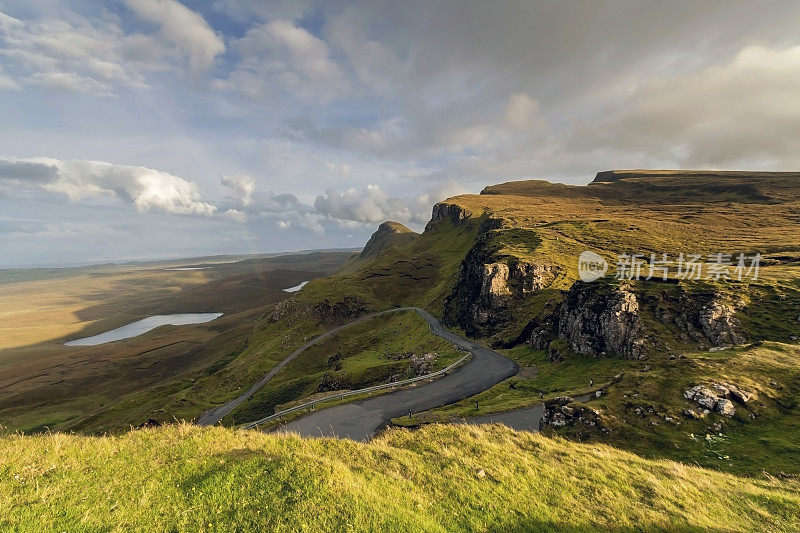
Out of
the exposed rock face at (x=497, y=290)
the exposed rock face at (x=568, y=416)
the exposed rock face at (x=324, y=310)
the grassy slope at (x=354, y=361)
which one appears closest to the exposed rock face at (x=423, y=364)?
the grassy slope at (x=354, y=361)

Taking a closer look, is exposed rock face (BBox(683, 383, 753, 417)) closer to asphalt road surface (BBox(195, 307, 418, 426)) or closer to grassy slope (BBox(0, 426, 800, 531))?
grassy slope (BBox(0, 426, 800, 531))

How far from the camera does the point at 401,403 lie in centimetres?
4769

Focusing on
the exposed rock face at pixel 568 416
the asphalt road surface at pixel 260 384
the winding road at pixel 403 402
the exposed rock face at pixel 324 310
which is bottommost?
the asphalt road surface at pixel 260 384

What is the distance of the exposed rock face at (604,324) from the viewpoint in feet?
185

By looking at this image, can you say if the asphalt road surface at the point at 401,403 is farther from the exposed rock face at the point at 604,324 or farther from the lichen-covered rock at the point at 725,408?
the lichen-covered rock at the point at 725,408

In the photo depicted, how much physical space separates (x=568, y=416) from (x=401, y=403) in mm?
25259

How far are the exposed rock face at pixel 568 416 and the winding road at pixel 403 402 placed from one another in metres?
18.7

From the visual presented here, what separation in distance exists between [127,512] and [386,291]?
533 feet

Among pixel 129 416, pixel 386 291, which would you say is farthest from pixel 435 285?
pixel 129 416

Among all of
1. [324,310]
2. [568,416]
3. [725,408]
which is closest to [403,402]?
[568,416]

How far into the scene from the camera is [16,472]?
1039 cm

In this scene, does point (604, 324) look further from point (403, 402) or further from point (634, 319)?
point (403, 402)

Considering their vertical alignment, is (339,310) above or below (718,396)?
below

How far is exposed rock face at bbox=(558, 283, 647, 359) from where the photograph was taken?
2215 inches
